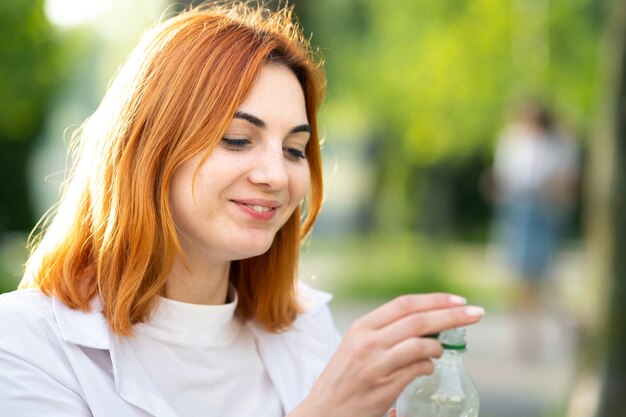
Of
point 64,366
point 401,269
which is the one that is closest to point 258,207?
point 64,366

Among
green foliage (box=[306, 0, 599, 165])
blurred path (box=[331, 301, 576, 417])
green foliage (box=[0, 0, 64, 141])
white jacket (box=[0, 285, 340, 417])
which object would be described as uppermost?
green foliage (box=[306, 0, 599, 165])

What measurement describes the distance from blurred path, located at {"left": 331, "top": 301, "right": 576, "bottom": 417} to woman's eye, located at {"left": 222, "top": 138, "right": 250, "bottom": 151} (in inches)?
165

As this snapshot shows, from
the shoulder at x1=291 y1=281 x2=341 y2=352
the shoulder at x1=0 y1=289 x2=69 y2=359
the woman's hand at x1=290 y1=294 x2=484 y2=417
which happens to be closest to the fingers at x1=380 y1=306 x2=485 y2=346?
the woman's hand at x1=290 y1=294 x2=484 y2=417

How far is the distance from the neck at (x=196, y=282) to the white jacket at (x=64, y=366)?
215mm

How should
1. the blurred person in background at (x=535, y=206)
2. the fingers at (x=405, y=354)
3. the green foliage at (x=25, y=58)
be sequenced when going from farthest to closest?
the green foliage at (x=25, y=58) < the blurred person in background at (x=535, y=206) < the fingers at (x=405, y=354)

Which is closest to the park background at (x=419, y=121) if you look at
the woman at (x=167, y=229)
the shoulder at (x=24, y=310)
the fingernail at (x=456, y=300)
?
the woman at (x=167, y=229)

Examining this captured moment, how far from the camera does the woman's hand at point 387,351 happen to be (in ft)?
5.73

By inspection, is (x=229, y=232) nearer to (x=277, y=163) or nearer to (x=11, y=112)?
(x=277, y=163)

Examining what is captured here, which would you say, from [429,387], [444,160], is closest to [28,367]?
[429,387]

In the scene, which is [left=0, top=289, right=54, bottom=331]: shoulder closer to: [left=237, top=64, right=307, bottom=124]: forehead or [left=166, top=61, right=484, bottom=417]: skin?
[left=166, top=61, right=484, bottom=417]: skin

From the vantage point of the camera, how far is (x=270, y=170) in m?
2.20

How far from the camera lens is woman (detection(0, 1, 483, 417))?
2098 mm

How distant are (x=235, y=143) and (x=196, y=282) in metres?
0.40

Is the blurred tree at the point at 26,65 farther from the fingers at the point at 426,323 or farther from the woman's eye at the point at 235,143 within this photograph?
the fingers at the point at 426,323
